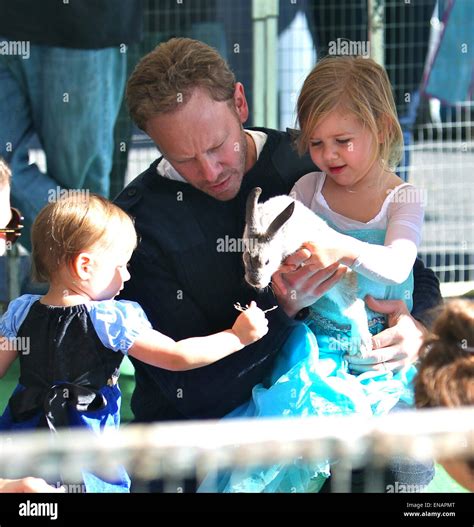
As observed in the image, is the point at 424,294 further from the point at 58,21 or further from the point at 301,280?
the point at 58,21

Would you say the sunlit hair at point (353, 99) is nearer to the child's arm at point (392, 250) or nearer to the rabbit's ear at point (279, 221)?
the child's arm at point (392, 250)

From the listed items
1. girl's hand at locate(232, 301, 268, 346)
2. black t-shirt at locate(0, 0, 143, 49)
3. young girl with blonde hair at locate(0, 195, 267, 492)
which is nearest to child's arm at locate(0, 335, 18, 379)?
young girl with blonde hair at locate(0, 195, 267, 492)

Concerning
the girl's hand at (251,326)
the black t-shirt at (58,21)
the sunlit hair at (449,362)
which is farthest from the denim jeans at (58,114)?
the sunlit hair at (449,362)

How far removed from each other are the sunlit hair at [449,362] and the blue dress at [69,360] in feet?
2.33

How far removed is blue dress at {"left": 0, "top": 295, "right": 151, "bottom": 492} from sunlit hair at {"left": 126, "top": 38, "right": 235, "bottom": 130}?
0.58m

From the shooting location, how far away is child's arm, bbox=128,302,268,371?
8.21 feet

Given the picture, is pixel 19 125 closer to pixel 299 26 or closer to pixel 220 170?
pixel 299 26

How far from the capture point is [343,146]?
276cm

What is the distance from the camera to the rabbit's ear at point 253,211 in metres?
2.61

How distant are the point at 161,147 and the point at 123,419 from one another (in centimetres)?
106

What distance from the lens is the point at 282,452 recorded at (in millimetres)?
1938

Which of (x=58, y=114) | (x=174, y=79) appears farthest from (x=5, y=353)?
(x=58, y=114)

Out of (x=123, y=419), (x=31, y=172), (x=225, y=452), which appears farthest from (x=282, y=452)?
(x=31, y=172)

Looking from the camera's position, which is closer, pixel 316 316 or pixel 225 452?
pixel 225 452
